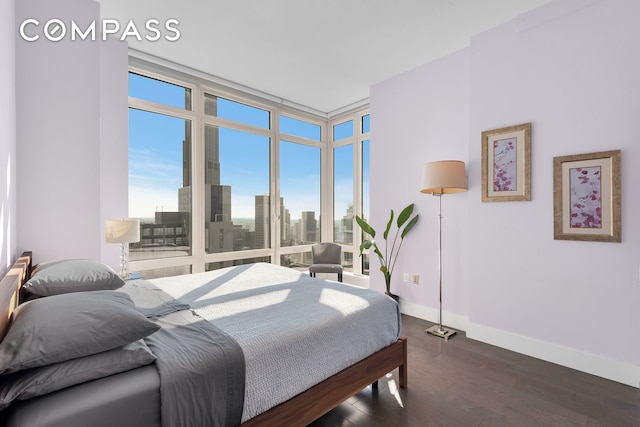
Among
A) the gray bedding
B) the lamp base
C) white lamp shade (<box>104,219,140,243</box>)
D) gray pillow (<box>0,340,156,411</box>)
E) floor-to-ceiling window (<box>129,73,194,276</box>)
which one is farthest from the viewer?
floor-to-ceiling window (<box>129,73,194,276</box>)

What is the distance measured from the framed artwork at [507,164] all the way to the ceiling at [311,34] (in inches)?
41.9

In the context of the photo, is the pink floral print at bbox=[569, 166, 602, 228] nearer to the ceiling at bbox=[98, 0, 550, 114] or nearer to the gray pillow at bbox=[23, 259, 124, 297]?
the ceiling at bbox=[98, 0, 550, 114]

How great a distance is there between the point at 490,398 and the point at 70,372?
2.39m

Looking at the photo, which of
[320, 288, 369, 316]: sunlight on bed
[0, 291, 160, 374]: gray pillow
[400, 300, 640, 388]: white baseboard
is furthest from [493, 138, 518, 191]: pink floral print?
[0, 291, 160, 374]: gray pillow

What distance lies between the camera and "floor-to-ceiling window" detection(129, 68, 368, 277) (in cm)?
356

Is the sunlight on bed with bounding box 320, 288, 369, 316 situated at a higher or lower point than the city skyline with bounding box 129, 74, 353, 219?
lower

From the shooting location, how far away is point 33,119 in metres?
2.38

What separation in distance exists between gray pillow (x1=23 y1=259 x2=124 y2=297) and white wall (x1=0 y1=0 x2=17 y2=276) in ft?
0.88

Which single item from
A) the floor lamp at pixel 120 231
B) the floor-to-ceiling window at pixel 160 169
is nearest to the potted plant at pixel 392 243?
the floor-to-ceiling window at pixel 160 169

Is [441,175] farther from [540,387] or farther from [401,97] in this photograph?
[540,387]

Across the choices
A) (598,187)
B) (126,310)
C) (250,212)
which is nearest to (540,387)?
(598,187)

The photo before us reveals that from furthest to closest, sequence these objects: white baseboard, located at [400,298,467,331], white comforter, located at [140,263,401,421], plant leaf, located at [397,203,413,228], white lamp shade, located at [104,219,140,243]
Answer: plant leaf, located at [397,203,413,228] → white baseboard, located at [400,298,467,331] → white lamp shade, located at [104,219,140,243] → white comforter, located at [140,263,401,421]

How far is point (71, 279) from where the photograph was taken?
5.79 feet

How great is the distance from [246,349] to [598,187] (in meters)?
2.83
